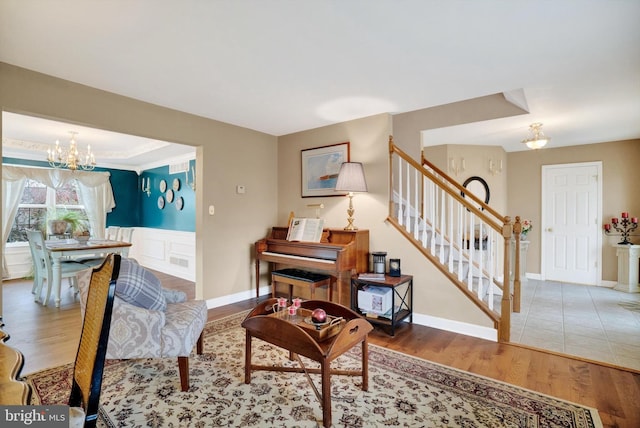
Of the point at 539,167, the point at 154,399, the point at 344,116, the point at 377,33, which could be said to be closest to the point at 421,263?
the point at 344,116

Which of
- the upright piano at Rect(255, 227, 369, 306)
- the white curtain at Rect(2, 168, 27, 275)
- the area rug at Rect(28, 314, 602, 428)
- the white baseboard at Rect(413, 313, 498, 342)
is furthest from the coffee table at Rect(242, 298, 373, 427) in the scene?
the white curtain at Rect(2, 168, 27, 275)

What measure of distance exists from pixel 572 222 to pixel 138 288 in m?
6.66

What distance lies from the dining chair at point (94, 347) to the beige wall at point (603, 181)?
668cm

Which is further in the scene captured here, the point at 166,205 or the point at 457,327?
the point at 166,205

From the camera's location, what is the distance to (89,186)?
6543 mm

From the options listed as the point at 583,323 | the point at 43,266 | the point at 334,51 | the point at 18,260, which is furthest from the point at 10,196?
the point at 583,323

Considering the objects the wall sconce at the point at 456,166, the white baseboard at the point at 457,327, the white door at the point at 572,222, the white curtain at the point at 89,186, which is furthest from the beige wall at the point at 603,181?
the white curtain at the point at 89,186

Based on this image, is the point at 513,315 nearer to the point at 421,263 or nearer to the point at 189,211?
the point at 421,263

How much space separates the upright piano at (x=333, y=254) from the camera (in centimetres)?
338

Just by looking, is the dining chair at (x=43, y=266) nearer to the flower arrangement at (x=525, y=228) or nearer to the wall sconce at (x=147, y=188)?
the wall sconce at (x=147, y=188)

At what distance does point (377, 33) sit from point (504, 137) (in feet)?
12.2

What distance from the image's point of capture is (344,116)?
3768 mm

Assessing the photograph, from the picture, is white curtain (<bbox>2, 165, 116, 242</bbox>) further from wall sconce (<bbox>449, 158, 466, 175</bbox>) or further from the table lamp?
wall sconce (<bbox>449, 158, 466, 175</bbox>)

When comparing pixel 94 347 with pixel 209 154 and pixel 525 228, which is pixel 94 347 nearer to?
pixel 209 154
